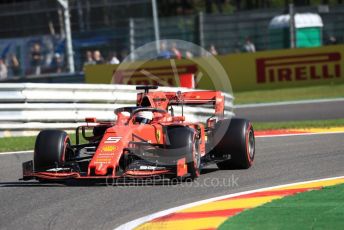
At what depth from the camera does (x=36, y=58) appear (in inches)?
1211

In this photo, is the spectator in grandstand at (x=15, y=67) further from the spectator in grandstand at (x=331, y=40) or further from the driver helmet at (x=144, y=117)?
the driver helmet at (x=144, y=117)

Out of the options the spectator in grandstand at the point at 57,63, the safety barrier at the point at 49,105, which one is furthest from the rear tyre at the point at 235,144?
the spectator in grandstand at the point at 57,63

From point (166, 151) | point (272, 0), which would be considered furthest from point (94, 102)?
point (272, 0)

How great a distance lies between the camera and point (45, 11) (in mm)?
32344

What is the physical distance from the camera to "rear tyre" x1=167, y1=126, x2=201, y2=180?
32.3 ft

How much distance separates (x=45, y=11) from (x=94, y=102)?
15.4 metres

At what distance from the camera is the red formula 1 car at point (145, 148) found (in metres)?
9.69

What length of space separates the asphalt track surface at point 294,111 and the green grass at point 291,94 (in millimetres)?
1259

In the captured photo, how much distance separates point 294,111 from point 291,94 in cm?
433

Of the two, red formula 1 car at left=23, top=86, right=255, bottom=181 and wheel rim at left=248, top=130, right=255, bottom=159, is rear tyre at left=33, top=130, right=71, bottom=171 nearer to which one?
red formula 1 car at left=23, top=86, right=255, bottom=181

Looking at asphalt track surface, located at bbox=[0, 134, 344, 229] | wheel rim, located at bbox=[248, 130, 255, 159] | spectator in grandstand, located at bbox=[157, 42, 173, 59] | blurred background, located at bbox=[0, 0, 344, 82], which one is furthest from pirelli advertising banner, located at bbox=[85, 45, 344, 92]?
wheel rim, located at bbox=[248, 130, 255, 159]

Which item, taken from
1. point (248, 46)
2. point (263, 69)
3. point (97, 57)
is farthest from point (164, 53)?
point (263, 69)

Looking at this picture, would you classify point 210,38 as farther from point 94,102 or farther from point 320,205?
point 320,205

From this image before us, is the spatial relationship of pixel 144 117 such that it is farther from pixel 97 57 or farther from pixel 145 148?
pixel 97 57
